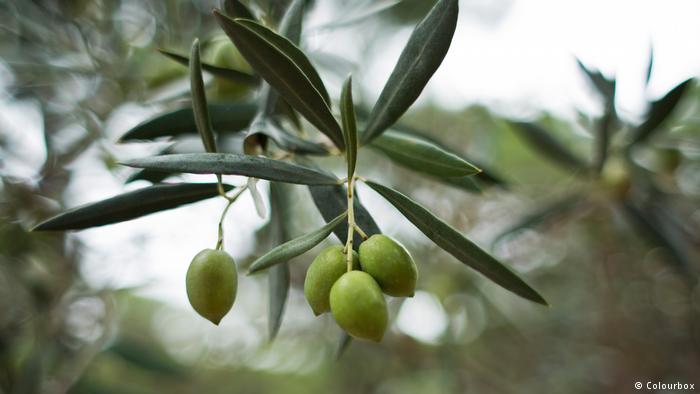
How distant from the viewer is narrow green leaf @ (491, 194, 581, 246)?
1.87 metres

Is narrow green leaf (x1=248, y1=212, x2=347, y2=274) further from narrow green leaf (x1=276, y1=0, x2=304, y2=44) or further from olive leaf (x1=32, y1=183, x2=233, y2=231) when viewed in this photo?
narrow green leaf (x1=276, y1=0, x2=304, y2=44)

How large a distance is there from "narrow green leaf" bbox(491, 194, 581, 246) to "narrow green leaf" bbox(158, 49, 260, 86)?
1.05 m

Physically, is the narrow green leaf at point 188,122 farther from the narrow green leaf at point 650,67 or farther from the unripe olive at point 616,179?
the unripe olive at point 616,179

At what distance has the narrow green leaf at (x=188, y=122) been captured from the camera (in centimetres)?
110

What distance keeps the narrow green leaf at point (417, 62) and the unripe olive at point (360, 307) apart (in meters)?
0.33

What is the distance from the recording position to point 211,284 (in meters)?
0.82

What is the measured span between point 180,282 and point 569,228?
2.06 m

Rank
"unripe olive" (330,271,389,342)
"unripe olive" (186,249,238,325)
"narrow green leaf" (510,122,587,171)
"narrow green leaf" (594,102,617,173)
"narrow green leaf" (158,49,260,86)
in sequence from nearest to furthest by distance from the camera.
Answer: "unripe olive" (330,271,389,342)
"unripe olive" (186,249,238,325)
"narrow green leaf" (158,49,260,86)
"narrow green leaf" (594,102,617,173)
"narrow green leaf" (510,122,587,171)

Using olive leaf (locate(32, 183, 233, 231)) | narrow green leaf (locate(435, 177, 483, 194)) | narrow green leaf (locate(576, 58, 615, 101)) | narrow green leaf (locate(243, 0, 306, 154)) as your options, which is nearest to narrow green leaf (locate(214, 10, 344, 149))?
narrow green leaf (locate(243, 0, 306, 154))

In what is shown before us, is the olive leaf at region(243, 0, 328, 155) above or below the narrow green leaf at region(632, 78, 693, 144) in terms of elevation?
below

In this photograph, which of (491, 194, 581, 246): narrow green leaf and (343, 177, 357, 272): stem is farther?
(491, 194, 581, 246): narrow green leaf

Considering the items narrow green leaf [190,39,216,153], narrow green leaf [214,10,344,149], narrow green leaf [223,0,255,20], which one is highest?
narrow green leaf [223,0,255,20]

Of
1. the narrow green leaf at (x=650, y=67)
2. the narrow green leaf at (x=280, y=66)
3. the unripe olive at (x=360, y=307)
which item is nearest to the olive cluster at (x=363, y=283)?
the unripe olive at (x=360, y=307)

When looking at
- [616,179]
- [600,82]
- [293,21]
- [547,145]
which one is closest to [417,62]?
[293,21]
